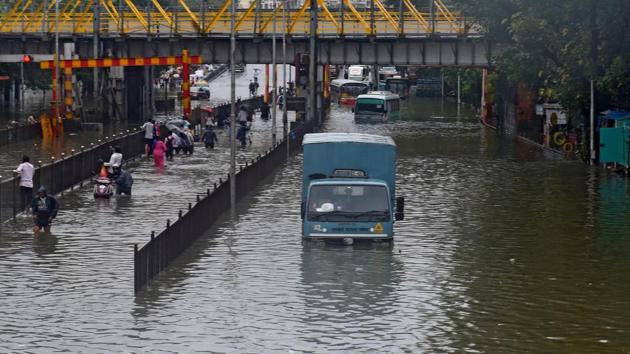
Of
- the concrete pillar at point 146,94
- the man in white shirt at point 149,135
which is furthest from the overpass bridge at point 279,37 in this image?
the man in white shirt at point 149,135

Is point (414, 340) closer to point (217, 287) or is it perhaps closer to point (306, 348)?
point (306, 348)

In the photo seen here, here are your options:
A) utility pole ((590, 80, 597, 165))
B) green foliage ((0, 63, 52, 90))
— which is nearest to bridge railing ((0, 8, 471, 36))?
green foliage ((0, 63, 52, 90))

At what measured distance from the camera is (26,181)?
3828cm

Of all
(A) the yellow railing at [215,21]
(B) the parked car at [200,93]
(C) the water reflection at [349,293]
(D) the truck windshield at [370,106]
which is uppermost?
(A) the yellow railing at [215,21]

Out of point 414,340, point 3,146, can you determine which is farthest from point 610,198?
point 3,146

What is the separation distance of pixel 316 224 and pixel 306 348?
10.8 metres

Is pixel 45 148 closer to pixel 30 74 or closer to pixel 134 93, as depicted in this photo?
pixel 134 93

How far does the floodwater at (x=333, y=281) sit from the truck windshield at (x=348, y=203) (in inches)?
33.3

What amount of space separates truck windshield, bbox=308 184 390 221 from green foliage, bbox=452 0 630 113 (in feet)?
74.8

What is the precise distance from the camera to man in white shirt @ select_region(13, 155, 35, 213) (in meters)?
37.8

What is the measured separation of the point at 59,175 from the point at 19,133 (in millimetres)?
26097

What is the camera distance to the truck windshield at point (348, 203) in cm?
3253

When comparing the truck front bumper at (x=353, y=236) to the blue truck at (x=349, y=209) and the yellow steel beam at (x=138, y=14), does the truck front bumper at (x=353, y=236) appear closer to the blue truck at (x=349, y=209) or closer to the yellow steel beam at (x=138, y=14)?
the blue truck at (x=349, y=209)

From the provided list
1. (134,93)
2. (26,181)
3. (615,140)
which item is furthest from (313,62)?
Result: (26,181)
